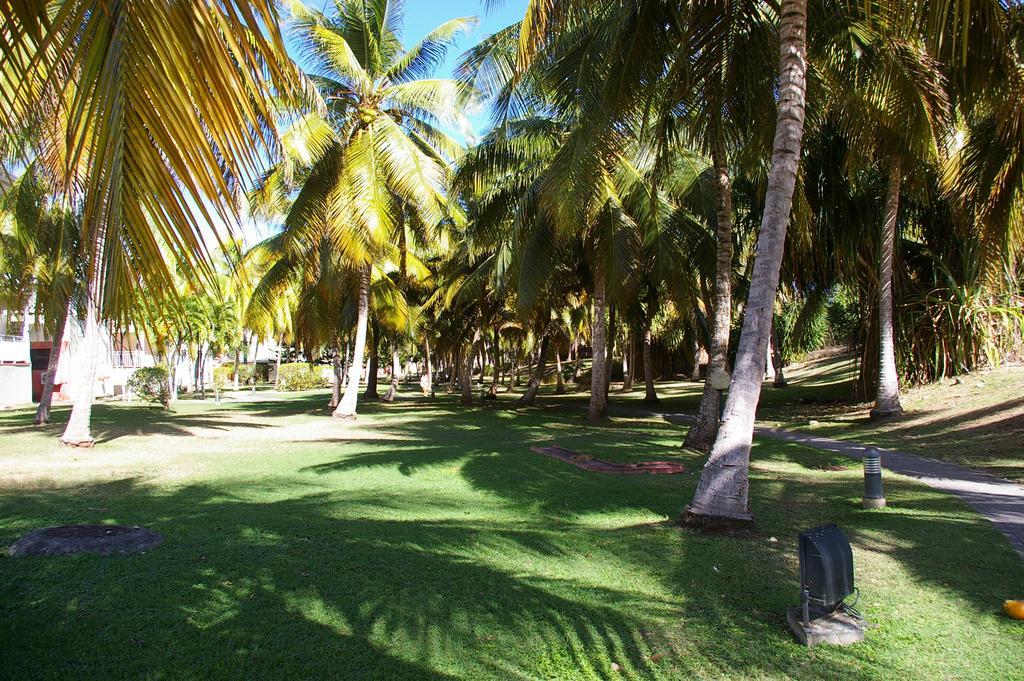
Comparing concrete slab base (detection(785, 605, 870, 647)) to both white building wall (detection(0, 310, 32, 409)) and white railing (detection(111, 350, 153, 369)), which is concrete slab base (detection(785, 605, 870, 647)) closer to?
white railing (detection(111, 350, 153, 369))

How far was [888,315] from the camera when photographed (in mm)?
14734

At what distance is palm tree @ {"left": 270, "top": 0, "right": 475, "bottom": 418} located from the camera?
1702 centimetres

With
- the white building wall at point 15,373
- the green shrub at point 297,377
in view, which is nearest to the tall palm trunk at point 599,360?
the white building wall at point 15,373

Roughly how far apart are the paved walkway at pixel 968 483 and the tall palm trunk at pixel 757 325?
2.44m

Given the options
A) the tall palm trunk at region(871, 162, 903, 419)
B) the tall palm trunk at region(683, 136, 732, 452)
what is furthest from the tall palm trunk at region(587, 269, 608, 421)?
the tall palm trunk at region(871, 162, 903, 419)

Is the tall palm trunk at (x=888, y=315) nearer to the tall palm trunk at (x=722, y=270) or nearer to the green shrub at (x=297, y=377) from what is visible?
the tall palm trunk at (x=722, y=270)

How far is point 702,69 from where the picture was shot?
1009cm

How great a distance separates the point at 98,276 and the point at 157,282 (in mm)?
174

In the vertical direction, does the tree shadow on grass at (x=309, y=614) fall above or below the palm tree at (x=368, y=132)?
below

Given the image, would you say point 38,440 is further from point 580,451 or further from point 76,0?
point 76,0

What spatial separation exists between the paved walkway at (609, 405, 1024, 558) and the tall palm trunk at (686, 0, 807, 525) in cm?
244

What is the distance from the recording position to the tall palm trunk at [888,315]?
14570 mm

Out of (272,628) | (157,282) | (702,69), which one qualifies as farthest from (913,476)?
(157,282)

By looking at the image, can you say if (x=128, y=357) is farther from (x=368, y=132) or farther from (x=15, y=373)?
(x=15, y=373)
